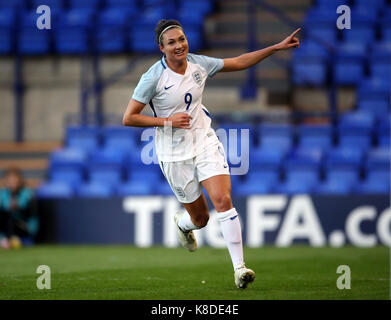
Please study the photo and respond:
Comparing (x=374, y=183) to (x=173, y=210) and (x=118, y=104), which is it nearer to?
(x=173, y=210)

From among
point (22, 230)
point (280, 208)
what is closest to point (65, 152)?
point (22, 230)

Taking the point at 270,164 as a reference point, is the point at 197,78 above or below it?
above

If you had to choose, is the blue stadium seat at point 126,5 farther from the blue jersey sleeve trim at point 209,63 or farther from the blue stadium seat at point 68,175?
the blue jersey sleeve trim at point 209,63

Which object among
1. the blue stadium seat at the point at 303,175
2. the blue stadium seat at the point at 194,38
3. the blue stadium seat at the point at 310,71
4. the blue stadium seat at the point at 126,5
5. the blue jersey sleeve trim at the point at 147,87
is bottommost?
the blue stadium seat at the point at 303,175

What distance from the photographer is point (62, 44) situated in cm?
1697

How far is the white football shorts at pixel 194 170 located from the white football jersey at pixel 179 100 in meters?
0.06

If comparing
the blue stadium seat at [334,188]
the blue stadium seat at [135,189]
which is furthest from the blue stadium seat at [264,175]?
the blue stadium seat at [135,189]

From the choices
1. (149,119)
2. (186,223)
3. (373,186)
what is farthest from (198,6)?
(149,119)

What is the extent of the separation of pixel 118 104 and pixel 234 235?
9.85 m

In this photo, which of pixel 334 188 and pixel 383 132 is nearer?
pixel 334 188

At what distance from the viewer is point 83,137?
15.6m

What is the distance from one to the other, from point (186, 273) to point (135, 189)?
17.8 ft

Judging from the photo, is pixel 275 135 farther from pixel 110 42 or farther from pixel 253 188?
pixel 110 42

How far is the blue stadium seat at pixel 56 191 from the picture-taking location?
14.6 m
